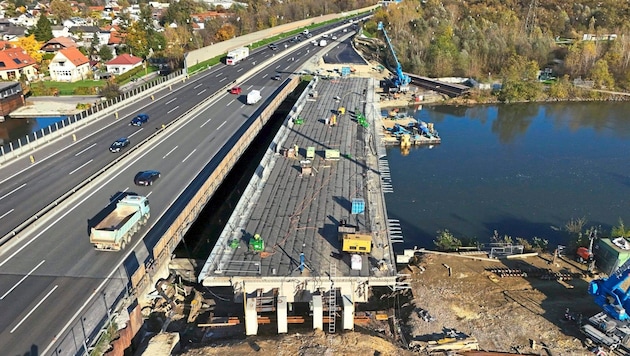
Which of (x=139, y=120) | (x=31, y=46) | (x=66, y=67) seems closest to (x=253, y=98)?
(x=139, y=120)

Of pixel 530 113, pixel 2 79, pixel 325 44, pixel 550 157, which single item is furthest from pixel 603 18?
pixel 2 79

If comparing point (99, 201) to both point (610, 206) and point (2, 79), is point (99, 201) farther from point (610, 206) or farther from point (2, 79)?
point (2, 79)

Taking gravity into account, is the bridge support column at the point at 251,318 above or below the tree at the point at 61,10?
below

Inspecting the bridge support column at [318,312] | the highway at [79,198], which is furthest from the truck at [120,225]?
the bridge support column at [318,312]

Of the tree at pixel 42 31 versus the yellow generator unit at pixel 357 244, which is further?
the tree at pixel 42 31

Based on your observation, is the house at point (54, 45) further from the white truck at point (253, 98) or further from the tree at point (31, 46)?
the white truck at point (253, 98)

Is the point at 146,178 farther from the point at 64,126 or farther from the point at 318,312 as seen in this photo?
the point at 318,312

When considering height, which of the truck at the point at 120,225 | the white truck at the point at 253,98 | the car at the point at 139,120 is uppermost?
the white truck at the point at 253,98
